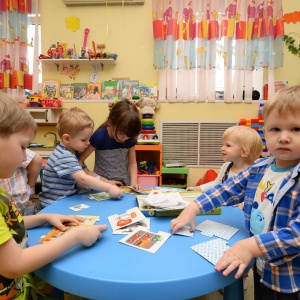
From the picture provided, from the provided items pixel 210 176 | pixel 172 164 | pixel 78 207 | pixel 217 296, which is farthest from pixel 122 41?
pixel 217 296

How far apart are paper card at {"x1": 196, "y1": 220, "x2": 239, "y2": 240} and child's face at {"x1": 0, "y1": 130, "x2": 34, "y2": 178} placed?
0.65 m

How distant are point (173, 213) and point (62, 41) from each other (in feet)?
9.79

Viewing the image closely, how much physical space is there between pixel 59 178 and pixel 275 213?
107cm

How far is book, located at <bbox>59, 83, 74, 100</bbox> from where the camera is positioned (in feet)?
10.9

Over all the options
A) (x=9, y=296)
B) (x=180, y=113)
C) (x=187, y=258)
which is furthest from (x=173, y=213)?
(x=180, y=113)

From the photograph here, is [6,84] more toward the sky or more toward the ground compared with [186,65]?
more toward the ground

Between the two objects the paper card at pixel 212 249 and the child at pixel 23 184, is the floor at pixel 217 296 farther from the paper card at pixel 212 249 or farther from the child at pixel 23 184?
the paper card at pixel 212 249

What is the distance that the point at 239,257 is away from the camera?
0.75 meters

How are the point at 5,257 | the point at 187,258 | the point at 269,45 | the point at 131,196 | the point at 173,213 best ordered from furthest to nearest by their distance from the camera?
the point at 269,45 → the point at 131,196 → the point at 173,213 → the point at 187,258 → the point at 5,257

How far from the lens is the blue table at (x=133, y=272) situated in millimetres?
664

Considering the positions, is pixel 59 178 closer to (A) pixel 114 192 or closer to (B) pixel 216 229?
(A) pixel 114 192

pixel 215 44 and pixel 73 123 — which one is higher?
pixel 215 44

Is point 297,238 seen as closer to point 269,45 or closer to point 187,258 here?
point 187,258

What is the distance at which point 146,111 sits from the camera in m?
3.06
